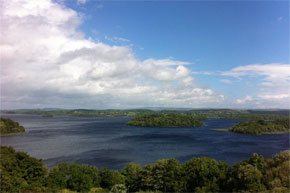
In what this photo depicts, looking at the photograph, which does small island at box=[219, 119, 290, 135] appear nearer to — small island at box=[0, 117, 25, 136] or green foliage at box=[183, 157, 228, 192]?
green foliage at box=[183, 157, 228, 192]

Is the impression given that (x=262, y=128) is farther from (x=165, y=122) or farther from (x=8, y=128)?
(x=8, y=128)

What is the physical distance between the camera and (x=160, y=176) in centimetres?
2925

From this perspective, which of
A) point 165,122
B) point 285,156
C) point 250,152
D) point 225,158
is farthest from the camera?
point 165,122

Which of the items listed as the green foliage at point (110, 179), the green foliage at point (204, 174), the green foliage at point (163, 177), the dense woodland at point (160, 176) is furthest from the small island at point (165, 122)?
the green foliage at point (163, 177)

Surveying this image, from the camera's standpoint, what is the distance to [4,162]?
3028 centimetres

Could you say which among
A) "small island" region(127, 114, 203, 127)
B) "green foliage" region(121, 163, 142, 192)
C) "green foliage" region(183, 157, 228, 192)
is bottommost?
"small island" region(127, 114, 203, 127)

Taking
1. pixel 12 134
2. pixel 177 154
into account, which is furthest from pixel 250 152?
pixel 12 134

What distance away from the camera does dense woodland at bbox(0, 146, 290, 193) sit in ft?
82.5

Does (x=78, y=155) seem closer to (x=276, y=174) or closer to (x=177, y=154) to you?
(x=177, y=154)

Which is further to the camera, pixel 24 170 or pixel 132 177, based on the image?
pixel 132 177

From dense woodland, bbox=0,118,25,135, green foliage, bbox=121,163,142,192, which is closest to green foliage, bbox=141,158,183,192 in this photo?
green foliage, bbox=121,163,142,192

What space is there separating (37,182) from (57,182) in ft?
9.73

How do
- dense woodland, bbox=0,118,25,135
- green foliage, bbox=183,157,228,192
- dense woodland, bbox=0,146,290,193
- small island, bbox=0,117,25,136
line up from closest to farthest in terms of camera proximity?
dense woodland, bbox=0,146,290,193 → green foliage, bbox=183,157,228,192 → small island, bbox=0,117,25,136 → dense woodland, bbox=0,118,25,135

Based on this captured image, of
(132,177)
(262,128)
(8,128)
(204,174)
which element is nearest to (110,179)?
(132,177)
